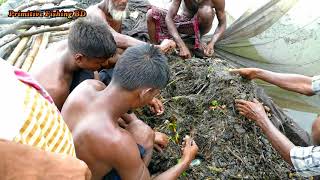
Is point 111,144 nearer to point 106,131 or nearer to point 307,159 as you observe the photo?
point 106,131

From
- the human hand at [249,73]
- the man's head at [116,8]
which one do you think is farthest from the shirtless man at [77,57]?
the human hand at [249,73]

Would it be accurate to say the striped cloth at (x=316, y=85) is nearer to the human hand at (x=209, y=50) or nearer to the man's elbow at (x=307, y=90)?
the man's elbow at (x=307, y=90)

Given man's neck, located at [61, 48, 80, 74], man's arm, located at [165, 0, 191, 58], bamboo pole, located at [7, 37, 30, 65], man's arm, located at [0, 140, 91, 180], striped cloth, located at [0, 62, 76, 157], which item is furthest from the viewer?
man's arm, located at [165, 0, 191, 58]

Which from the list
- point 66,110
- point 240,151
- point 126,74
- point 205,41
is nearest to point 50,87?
point 66,110

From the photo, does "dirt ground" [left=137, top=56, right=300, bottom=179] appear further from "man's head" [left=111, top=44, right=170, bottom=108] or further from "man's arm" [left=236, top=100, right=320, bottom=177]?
"man's head" [left=111, top=44, right=170, bottom=108]

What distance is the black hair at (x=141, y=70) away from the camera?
1.93 m

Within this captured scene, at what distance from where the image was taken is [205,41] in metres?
4.20

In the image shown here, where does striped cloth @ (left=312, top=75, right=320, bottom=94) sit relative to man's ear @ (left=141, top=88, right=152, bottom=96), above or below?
below

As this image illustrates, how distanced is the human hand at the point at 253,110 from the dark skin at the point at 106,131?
3.11 feet

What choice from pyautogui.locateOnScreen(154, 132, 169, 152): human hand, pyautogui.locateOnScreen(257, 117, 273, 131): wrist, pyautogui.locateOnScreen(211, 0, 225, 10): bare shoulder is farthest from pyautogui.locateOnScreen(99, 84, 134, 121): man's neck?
pyautogui.locateOnScreen(211, 0, 225, 10): bare shoulder

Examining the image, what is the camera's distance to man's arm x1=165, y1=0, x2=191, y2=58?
12.7 feet

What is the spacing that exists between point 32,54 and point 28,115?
2.58 meters

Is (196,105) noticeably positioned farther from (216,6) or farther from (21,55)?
(21,55)

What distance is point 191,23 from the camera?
13.6 ft
